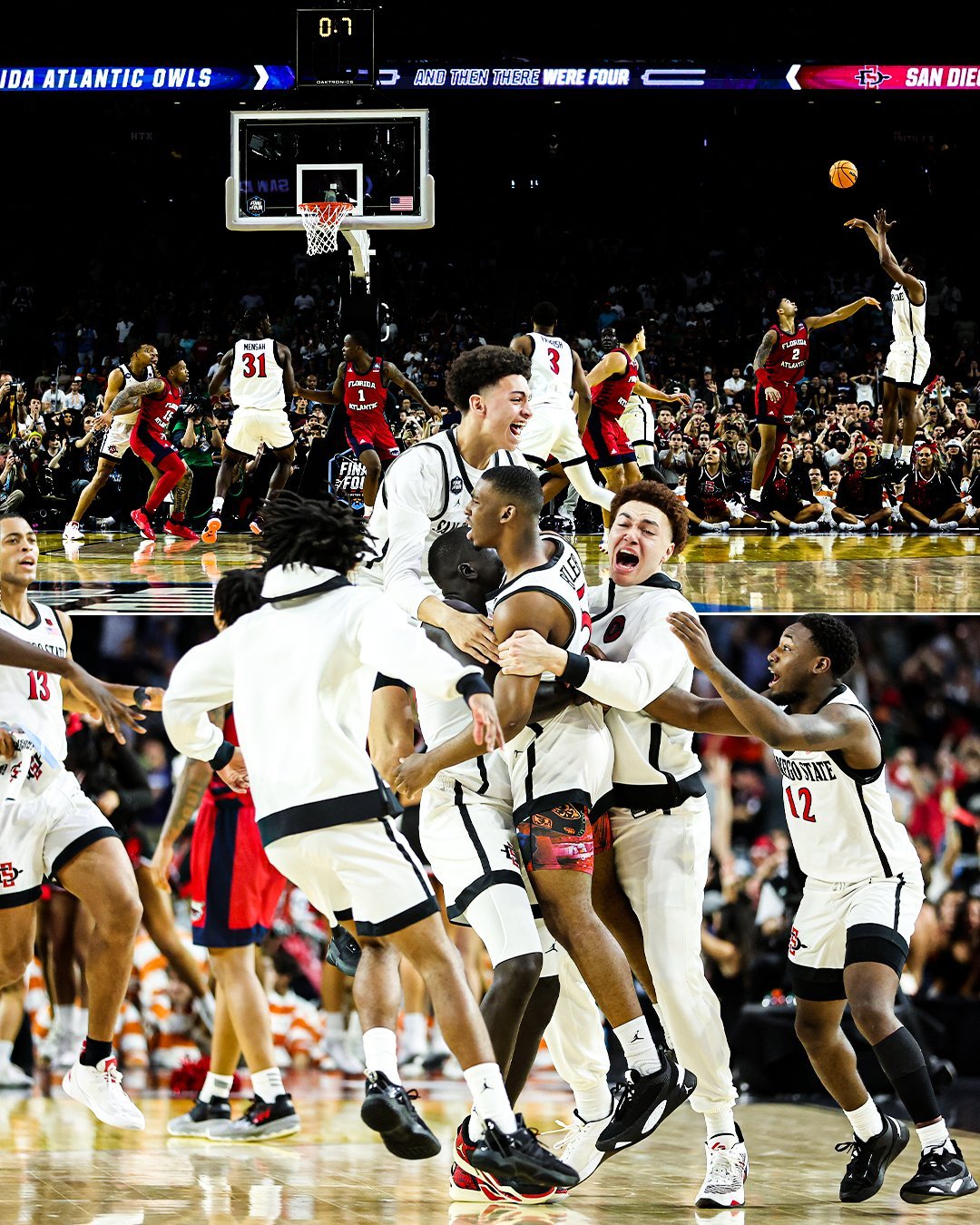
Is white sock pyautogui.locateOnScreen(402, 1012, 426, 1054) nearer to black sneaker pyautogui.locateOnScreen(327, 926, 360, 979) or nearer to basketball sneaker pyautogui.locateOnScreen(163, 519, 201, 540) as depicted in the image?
black sneaker pyautogui.locateOnScreen(327, 926, 360, 979)

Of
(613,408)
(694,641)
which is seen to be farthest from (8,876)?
(613,408)

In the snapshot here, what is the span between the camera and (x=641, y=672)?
4.84 m

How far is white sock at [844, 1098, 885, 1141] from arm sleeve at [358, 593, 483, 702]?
2352mm

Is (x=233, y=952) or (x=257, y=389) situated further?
(x=257, y=389)

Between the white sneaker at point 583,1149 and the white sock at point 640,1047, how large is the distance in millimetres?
232

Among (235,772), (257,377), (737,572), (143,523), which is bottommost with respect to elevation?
(235,772)

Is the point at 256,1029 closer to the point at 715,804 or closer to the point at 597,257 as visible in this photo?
the point at 715,804

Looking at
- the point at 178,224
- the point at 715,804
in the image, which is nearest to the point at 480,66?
the point at 178,224

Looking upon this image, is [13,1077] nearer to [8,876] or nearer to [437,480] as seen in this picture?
[8,876]

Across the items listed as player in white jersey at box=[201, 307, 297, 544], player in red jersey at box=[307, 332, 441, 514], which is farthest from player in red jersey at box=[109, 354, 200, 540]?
player in red jersey at box=[307, 332, 441, 514]

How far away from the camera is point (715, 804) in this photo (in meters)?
7.98

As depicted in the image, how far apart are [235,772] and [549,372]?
471 cm

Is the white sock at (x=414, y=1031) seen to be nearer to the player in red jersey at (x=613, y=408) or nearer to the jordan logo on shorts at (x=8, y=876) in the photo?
the jordan logo on shorts at (x=8, y=876)

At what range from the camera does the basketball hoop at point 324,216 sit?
560 inches
